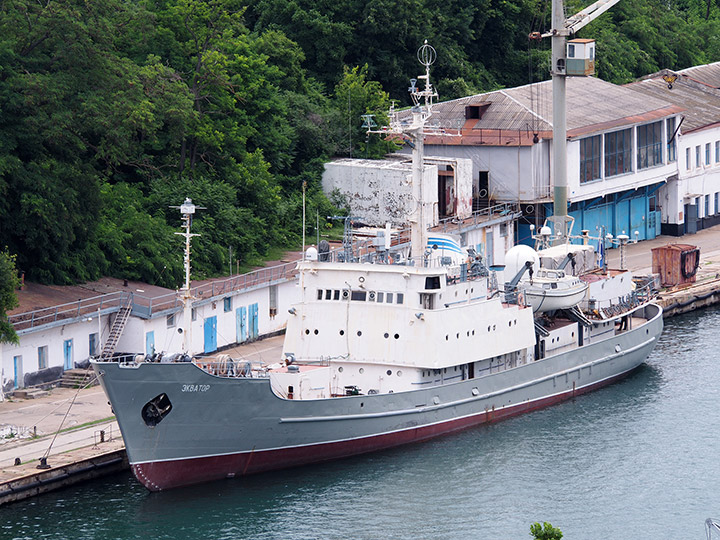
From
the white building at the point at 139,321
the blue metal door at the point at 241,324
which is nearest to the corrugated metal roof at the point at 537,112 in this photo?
the white building at the point at 139,321

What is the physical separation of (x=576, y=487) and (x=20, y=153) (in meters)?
25.8

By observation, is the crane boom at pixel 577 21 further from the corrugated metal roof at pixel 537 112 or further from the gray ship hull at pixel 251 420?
the gray ship hull at pixel 251 420

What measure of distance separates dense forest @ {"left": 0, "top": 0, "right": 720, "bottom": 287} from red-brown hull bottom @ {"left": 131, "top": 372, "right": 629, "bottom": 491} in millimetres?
14944

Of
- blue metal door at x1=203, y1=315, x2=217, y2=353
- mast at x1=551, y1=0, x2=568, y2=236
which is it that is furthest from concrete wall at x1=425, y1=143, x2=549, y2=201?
blue metal door at x1=203, y1=315, x2=217, y2=353

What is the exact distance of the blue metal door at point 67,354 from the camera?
54219 millimetres

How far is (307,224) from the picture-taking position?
73.9 meters

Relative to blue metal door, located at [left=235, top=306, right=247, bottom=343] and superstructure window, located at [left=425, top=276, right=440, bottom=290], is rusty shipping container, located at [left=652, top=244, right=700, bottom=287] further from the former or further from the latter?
superstructure window, located at [left=425, top=276, right=440, bottom=290]

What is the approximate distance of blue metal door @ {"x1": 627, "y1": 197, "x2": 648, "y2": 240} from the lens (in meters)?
86.6

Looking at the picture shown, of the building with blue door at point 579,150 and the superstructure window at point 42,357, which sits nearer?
the superstructure window at point 42,357

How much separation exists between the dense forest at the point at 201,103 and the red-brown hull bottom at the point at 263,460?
1494cm

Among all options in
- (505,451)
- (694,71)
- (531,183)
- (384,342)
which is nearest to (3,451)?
(384,342)

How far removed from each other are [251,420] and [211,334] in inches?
532

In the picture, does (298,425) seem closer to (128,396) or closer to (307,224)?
(128,396)

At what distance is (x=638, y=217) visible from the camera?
8725 cm
